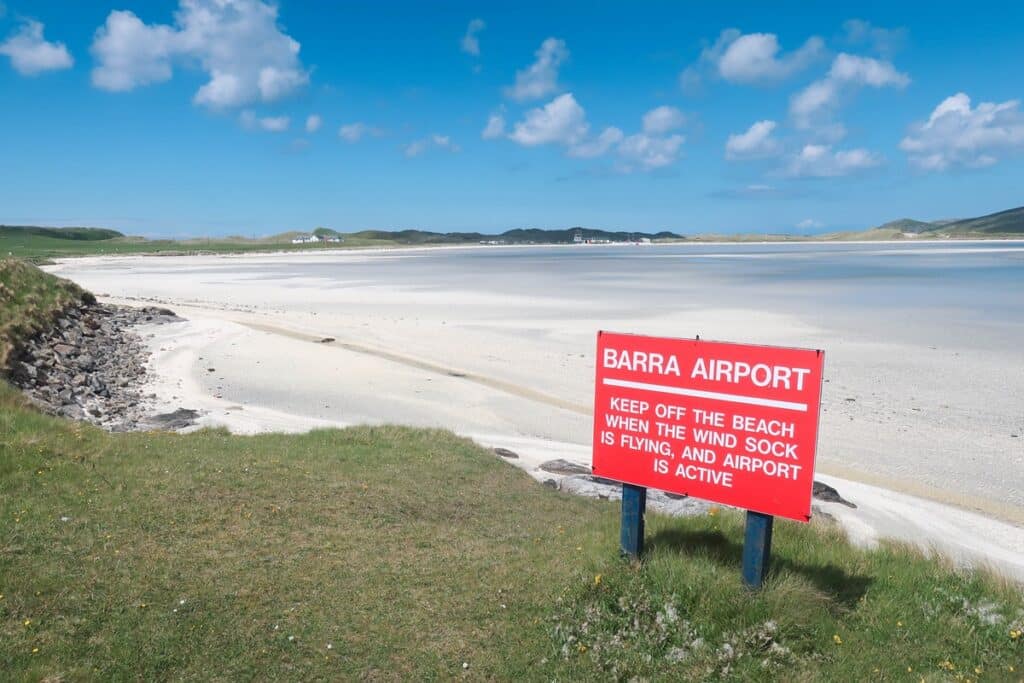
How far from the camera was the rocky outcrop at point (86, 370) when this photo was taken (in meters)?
16.8

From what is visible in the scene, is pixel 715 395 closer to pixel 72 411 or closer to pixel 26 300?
pixel 72 411

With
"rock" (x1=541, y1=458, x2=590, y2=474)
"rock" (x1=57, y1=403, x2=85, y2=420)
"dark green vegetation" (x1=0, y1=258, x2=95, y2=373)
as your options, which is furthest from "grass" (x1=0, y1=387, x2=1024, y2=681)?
"dark green vegetation" (x1=0, y1=258, x2=95, y2=373)

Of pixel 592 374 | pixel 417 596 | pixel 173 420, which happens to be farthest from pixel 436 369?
pixel 417 596

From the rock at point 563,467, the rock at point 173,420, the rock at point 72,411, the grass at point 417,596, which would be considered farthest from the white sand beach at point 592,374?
the grass at point 417,596

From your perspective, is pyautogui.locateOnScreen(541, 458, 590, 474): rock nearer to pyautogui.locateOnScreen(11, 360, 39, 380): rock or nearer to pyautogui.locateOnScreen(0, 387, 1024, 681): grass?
pyautogui.locateOnScreen(0, 387, 1024, 681): grass

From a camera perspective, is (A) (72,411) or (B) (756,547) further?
(A) (72,411)

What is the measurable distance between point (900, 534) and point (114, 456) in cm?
1146

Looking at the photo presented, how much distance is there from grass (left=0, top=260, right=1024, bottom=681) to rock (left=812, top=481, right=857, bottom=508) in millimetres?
4134

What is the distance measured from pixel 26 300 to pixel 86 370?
172 inches

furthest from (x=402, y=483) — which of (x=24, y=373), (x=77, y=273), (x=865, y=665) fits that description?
(x=77, y=273)

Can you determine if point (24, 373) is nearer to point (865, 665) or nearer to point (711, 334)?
point (865, 665)

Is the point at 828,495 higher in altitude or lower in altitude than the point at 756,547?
lower

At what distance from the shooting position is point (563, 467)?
1358 cm

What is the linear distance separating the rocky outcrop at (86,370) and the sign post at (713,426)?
12416 millimetres
